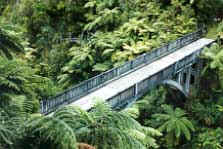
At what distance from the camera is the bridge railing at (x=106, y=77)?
11578 mm

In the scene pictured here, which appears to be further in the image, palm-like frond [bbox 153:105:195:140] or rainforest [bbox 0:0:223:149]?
palm-like frond [bbox 153:105:195:140]

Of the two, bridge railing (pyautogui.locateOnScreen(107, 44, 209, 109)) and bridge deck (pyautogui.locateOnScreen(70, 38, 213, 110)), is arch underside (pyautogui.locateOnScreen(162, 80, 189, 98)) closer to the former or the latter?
bridge railing (pyautogui.locateOnScreen(107, 44, 209, 109))

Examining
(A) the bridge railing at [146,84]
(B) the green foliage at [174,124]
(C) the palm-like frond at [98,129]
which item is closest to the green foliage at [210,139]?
(B) the green foliage at [174,124]

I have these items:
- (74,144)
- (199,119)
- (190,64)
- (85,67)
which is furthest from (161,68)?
(74,144)

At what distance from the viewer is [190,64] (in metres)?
18.6

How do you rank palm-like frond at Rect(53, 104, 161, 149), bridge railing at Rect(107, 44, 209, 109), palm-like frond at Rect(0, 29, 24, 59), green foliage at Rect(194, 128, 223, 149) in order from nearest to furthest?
palm-like frond at Rect(53, 104, 161, 149), palm-like frond at Rect(0, 29, 24, 59), bridge railing at Rect(107, 44, 209, 109), green foliage at Rect(194, 128, 223, 149)

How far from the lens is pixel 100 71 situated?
71.6 feet

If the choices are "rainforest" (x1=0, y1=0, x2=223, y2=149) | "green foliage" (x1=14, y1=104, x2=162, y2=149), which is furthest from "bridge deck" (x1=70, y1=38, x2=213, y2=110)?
"green foliage" (x1=14, y1=104, x2=162, y2=149)

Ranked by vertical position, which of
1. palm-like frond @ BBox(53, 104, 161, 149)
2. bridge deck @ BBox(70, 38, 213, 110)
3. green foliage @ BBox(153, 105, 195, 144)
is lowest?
green foliage @ BBox(153, 105, 195, 144)

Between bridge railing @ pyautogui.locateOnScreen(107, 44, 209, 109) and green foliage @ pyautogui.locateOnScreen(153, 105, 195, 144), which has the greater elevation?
bridge railing @ pyautogui.locateOnScreen(107, 44, 209, 109)

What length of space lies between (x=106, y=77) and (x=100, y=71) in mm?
7424

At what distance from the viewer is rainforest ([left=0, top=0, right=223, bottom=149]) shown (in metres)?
7.83

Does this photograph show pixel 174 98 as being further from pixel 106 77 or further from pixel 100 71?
pixel 106 77

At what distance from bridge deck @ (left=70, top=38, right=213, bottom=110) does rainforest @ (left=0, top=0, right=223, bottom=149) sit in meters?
0.86
